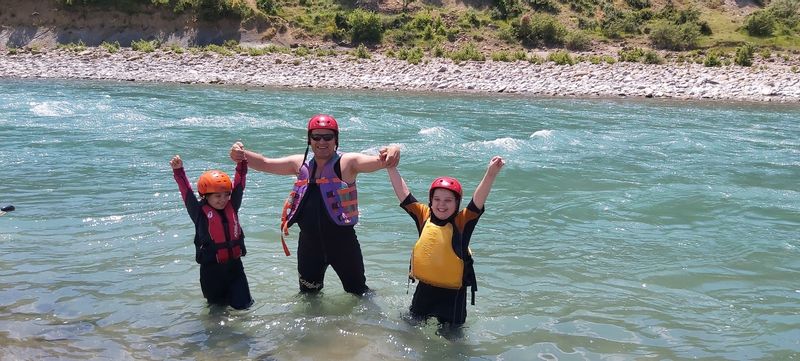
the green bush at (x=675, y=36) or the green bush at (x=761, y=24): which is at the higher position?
the green bush at (x=761, y=24)

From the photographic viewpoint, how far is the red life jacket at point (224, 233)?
5.33m

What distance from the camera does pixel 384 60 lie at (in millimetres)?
42219

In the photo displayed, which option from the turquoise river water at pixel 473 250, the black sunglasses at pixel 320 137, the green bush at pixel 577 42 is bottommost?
the turquoise river water at pixel 473 250

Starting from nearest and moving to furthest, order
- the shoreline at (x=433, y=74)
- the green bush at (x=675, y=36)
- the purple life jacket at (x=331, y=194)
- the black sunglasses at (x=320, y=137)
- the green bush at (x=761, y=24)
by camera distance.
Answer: the black sunglasses at (x=320, y=137) < the purple life jacket at (x=331, y=194) < the shoreline at (x=433, y=74) < the green bush at (x=675, y=36) < the green bush at (x=761, y=24)

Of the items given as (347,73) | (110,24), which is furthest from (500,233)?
(110,24)

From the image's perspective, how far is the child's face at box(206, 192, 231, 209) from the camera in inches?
208

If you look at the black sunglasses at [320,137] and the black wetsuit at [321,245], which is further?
the black wetsuit at [321,245]

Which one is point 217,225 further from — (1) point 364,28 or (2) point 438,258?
(1) point 364,28

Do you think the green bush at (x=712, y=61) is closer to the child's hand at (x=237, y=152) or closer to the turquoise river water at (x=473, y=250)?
the turquoise river water at (x=473, y=250)

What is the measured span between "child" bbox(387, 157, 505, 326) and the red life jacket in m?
1.30

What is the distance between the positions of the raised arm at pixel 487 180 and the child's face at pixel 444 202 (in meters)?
0.17

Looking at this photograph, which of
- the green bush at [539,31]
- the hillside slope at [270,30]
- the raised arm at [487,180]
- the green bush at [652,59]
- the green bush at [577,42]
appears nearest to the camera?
the raised arm at [487,180]

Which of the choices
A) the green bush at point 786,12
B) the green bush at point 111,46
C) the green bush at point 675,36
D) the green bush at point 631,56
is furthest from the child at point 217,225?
the green bush at point 786,12

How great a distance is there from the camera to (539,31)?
51406 millimetres
